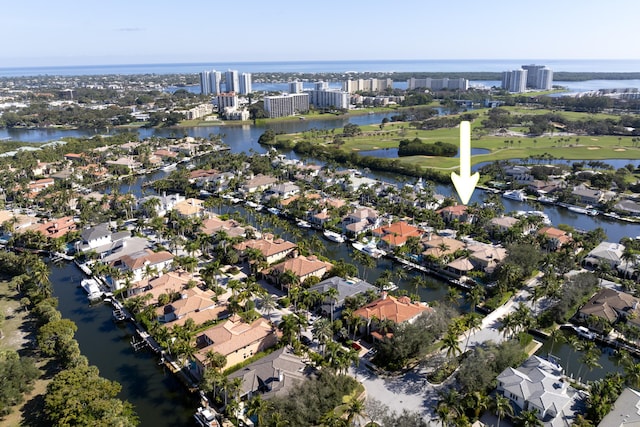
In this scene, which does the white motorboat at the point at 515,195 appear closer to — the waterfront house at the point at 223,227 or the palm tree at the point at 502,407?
the waterfront house at the point at 223,227

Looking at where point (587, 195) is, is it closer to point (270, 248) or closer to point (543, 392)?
point (270, 248)

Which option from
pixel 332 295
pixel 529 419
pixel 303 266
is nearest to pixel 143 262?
pixel 303 266

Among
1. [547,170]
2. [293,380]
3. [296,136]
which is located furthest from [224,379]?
[296,136]

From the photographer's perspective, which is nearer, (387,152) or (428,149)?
(428,149)

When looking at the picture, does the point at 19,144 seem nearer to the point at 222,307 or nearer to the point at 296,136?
the point at 296,136

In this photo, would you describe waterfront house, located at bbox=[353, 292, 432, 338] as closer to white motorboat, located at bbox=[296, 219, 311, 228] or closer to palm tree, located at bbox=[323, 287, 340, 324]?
palm tree, located at bbox=[323, 287, 340, 324]

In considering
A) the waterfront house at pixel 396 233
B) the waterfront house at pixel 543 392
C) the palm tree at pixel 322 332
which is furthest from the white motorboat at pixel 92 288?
the waterfront house at pixel 543 392
